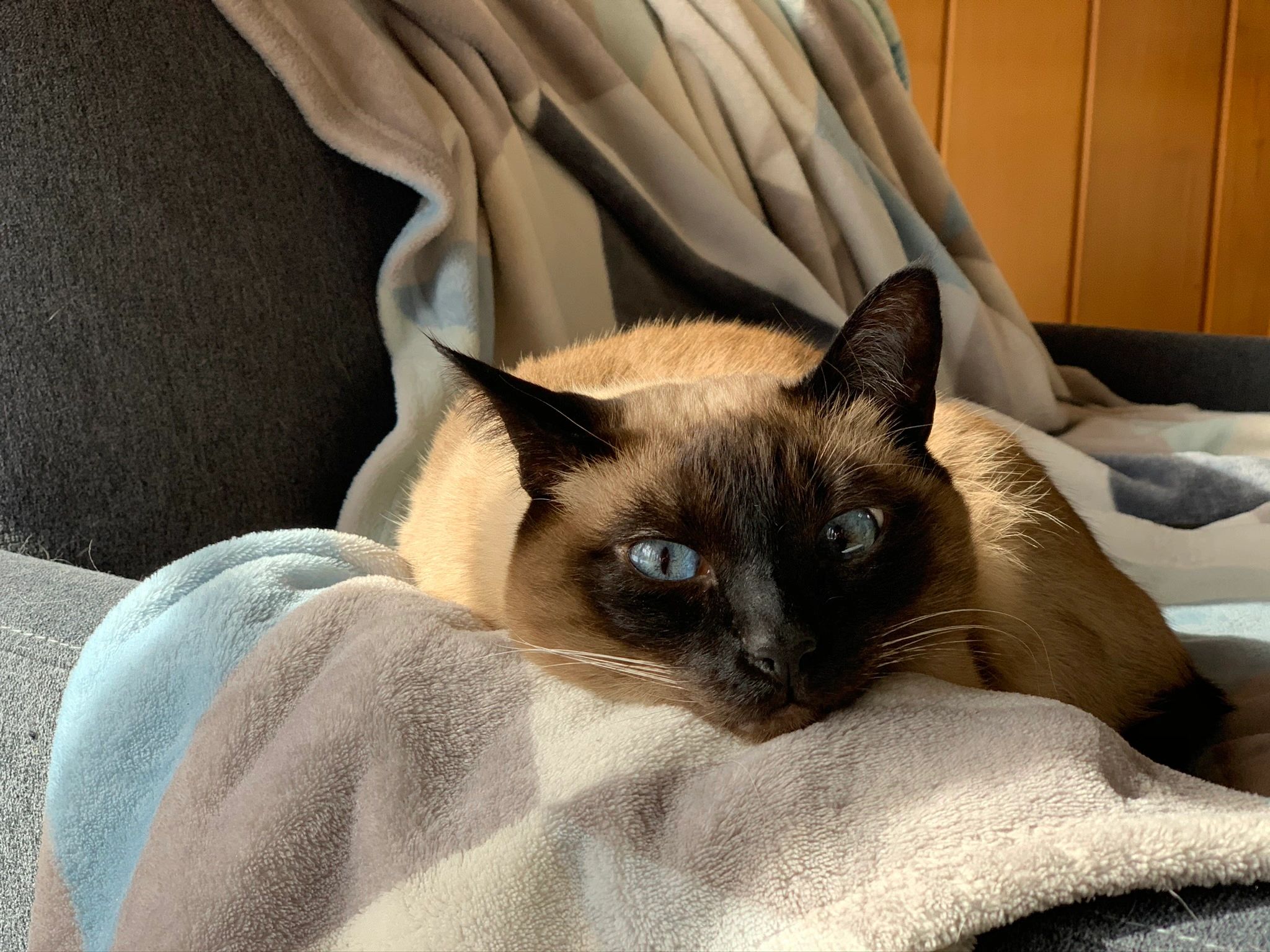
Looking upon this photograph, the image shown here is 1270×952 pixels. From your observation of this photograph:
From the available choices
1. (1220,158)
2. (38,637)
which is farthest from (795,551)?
(1220,158)

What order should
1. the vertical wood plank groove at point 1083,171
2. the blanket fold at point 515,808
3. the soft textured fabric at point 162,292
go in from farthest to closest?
the vertical wood plank groove at point 1083,171 < the soft textured fabric at point 162,292 < the blanket fold at point 515,808

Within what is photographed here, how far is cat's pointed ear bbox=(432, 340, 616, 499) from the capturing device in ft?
2.55

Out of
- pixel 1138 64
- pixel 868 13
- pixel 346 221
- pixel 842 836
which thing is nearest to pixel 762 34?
pixel 868 13

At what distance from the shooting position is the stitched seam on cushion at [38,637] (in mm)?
736

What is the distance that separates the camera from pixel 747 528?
0.72m

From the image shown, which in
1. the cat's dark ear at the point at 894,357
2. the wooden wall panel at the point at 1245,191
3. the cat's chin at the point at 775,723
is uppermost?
the cat's dark ear at the point at 894,357

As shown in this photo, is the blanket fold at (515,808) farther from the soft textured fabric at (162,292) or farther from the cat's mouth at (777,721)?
the soft textured fabric at (162,292)

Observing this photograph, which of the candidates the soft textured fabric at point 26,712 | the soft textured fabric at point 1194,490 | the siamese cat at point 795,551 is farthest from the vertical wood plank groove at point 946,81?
the soft textured fabric at point 26,712

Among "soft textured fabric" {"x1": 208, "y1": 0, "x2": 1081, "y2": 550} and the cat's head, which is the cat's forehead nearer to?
the cat's head

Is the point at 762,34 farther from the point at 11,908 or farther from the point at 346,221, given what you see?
the point at 11,908

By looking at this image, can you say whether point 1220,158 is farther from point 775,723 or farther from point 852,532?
point 775,723

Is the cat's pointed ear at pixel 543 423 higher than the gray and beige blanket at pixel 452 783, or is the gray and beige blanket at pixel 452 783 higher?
the cat's pointed ear at pixel 543 423

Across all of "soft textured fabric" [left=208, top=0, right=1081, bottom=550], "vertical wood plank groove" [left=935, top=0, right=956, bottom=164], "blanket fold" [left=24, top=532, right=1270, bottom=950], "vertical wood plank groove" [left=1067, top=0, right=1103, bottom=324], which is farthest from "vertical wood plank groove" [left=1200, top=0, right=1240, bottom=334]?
"blanket fold" [left=24, top=532, right=1270, bottom=950]

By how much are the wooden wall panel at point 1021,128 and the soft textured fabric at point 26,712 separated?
3098mm
